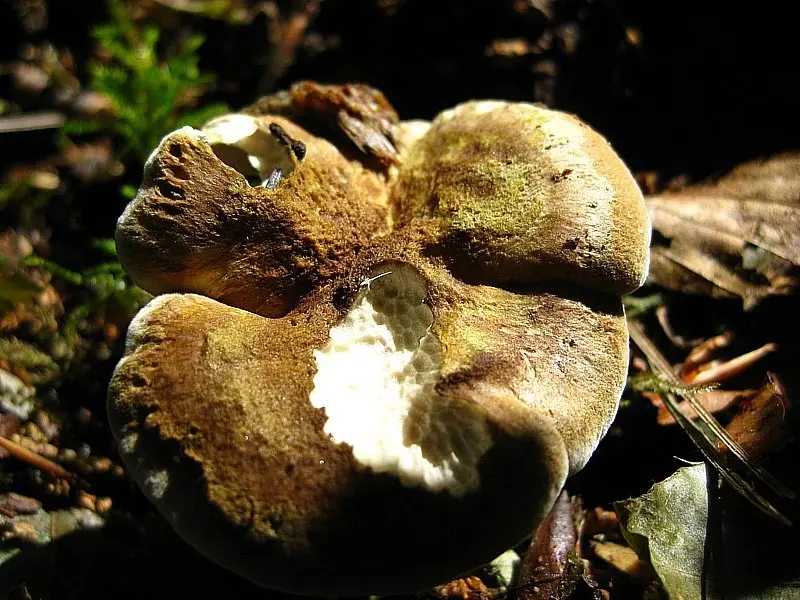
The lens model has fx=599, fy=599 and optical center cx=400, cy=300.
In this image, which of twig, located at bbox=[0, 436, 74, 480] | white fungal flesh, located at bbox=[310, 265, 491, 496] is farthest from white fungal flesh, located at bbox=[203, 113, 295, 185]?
twig, located at bbox=[0, 436, 74, 480]

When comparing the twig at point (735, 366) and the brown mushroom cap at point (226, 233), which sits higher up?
the brown mushroom cap at point (226, 233)

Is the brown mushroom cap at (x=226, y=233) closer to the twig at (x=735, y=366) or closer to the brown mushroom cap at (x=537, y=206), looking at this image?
the brown mushroom cap at (x=537, y=206)

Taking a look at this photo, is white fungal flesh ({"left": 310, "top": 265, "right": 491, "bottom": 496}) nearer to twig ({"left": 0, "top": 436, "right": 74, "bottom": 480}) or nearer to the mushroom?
the mushroom

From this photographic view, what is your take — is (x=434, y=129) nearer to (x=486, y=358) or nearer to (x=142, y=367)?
(x=486, y=358)

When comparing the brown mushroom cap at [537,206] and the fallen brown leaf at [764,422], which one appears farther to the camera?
the fallen brown leaf at [764,422]

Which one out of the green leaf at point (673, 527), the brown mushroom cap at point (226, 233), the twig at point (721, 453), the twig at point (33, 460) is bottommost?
the twig at point (33, 460)

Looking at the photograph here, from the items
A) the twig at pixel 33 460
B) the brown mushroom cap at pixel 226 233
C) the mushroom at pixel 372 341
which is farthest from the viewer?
the twig at pixel 33 460

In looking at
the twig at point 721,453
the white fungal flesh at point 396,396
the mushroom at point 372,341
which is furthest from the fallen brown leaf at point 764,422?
the white fungal flesh at point 396,396
